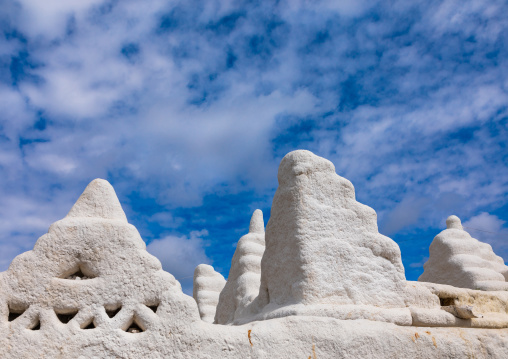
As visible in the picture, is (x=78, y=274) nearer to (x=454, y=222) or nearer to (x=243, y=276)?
(x=243, y=276)

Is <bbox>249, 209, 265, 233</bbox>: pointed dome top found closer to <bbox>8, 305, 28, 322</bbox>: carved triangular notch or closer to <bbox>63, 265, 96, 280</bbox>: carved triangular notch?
<bbox>63, 265, 96, 280</bbox>: carved triangular notch

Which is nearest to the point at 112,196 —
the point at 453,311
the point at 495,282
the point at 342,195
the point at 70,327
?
the point at 70,327

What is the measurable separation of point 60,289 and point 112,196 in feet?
3.84

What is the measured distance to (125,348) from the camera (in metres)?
4.18

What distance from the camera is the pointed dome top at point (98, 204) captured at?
15.7 ft

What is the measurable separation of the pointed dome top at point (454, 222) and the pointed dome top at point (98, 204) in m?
11.1

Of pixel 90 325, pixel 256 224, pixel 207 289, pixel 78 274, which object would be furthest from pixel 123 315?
pixel 207 289

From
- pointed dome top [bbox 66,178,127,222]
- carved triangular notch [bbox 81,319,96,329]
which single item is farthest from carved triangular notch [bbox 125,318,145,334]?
pointed dome top [bbox 66,178,127,222]

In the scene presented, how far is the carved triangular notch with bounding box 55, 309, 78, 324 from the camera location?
4.26m

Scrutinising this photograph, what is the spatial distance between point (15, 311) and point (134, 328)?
109cm

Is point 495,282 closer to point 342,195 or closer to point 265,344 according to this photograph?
point 342,195

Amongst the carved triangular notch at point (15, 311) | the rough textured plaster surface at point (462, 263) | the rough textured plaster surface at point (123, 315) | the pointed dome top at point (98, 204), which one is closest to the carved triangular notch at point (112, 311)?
the rough textured plaster surface at point (123, 315)

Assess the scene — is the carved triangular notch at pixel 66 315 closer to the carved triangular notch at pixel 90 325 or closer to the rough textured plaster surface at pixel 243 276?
the carved triangular notch at pixel 90 325

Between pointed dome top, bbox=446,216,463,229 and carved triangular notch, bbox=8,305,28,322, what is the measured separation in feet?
39.6
